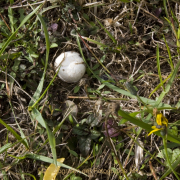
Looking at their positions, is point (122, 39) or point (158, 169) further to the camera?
point (122, 39)

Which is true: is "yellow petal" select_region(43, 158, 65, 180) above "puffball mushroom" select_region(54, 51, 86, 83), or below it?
below

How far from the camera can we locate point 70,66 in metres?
1.94

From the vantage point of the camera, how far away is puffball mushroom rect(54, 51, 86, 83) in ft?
6.35

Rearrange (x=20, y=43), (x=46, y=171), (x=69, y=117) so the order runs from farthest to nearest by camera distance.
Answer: (x=20, y=43), (x=69, y=117), (x=46, y=171)

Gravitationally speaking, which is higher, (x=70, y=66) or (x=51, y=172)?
(x=70, y=66)

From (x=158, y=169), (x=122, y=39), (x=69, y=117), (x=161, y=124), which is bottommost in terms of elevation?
(x=158, y=169)

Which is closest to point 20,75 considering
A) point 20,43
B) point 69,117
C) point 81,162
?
point 20,43

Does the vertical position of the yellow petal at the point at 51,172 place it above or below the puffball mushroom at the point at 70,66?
below

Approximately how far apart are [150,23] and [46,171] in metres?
1.77

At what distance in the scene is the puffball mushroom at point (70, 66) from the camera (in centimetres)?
194

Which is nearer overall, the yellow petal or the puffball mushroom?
the yellow petal

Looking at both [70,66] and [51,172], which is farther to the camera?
[70,66]

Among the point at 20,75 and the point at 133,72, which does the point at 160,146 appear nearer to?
the point at 133,72

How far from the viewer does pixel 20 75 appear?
2037 mm
